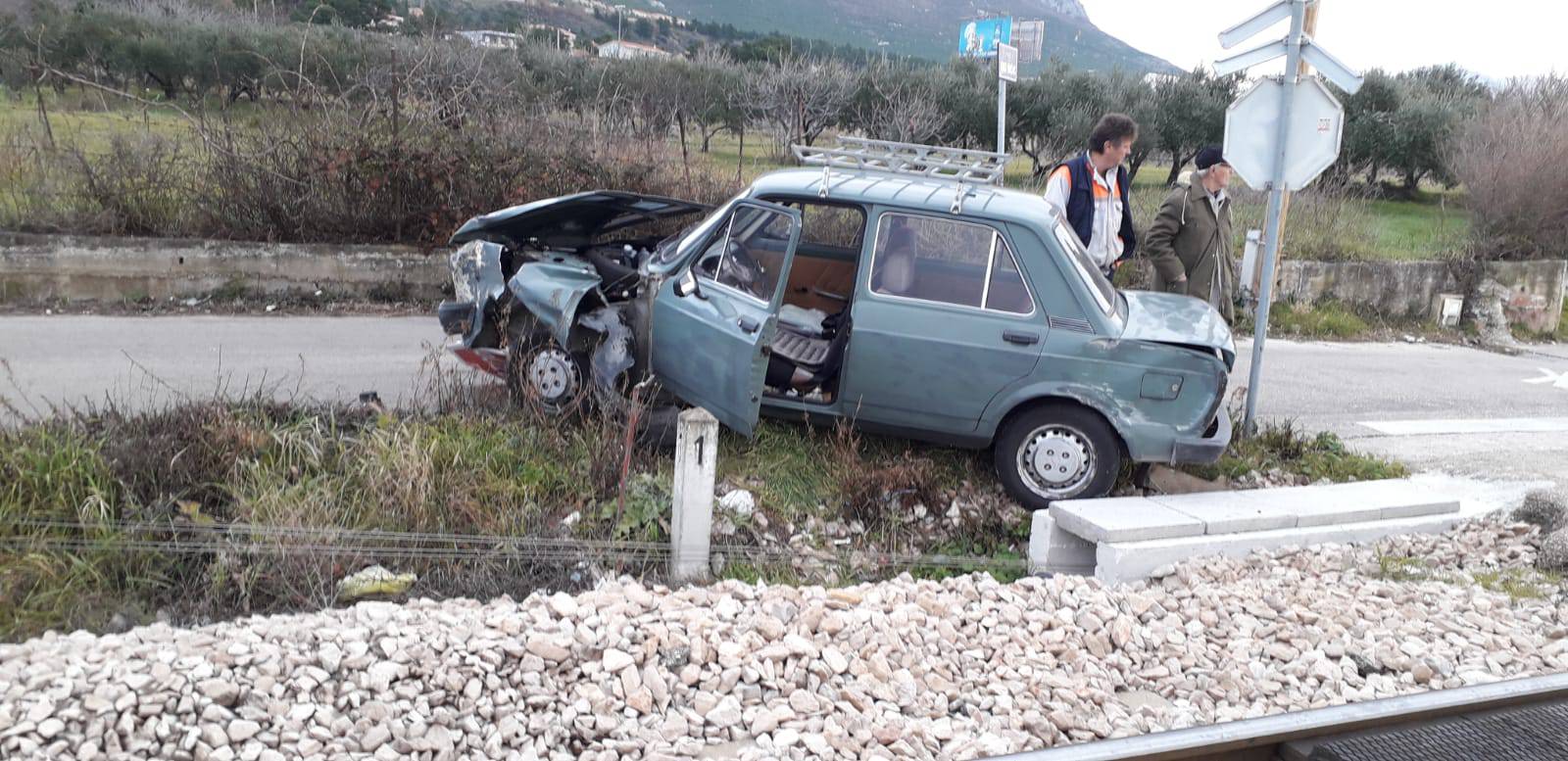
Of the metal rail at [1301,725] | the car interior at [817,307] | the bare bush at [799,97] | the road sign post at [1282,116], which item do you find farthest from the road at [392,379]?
the bare bush at [799,97]

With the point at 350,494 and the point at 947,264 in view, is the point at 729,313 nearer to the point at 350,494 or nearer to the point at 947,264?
the point at 947,264

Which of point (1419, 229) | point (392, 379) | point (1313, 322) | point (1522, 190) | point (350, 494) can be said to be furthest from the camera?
point (1419, 229)

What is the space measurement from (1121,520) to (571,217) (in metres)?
4.18

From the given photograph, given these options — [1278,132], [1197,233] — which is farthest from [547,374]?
[1278,132]

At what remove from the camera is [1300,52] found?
7656mm

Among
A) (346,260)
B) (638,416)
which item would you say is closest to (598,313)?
(638,416)

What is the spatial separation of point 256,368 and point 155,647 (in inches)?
191

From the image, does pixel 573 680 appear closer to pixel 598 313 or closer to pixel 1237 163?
pixel 598 313

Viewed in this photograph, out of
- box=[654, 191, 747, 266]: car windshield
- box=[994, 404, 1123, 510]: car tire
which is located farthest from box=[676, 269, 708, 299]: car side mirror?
box=[994, 404, 1123, 510]: car tire

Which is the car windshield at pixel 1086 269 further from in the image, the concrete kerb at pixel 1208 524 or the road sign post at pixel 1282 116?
the road sign post at pixel 1282 116

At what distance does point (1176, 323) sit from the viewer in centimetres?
684

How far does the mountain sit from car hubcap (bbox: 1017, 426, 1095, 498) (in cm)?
7269

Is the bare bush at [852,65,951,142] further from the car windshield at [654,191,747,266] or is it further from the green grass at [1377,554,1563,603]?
the green grass at [1377,554,1563,603]

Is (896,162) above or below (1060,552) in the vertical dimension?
above
